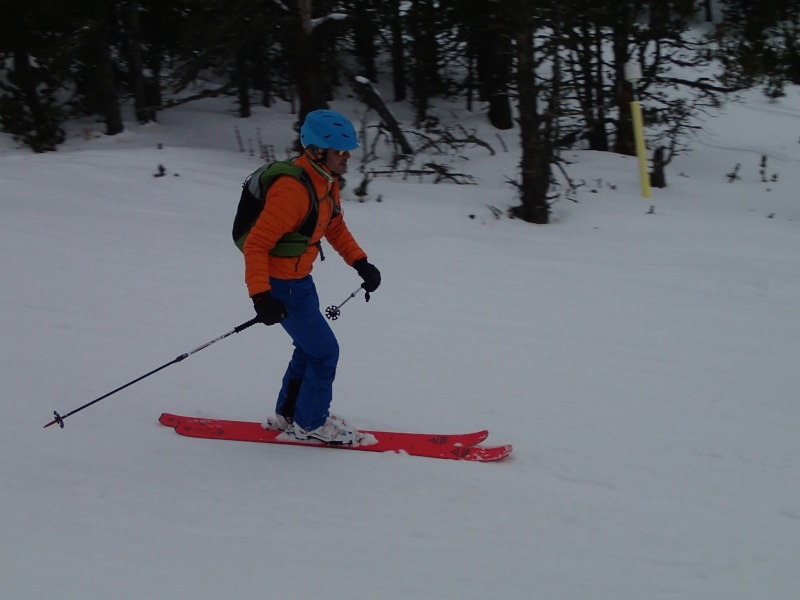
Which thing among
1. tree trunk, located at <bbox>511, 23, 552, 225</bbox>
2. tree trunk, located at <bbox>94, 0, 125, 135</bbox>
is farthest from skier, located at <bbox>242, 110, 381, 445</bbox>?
tree trunk, located at <bbox>94, 0, 125, 135</bbox>

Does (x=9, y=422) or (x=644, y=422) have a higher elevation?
(x=9, y=422)

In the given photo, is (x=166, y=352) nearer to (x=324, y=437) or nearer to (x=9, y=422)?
(x=9, y=422)

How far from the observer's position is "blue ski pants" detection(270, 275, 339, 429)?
3449mm

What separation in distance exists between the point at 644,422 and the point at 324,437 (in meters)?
1.82

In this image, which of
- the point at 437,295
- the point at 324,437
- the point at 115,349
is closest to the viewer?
the point at 324,437

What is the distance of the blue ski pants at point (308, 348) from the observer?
345 cm

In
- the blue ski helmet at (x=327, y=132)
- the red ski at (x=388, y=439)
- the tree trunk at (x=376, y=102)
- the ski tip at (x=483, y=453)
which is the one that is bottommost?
the ski tip at (x=483, y=453)

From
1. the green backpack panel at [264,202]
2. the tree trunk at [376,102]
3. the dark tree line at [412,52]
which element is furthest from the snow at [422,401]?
the tree trunk at [376,102]

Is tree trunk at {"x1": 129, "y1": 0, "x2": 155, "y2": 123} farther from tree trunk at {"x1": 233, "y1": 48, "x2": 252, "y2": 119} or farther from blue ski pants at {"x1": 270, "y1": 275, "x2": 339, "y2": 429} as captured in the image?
blue ski pants at {"x1": 270, "y1": 275, "x2": 339, "y2": 429}

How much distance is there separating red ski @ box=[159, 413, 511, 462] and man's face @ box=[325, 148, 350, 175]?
146 cm

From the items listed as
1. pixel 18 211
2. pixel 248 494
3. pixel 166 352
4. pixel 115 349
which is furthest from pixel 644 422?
pixel 18 211

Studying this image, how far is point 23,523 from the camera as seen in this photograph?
9.58 feet

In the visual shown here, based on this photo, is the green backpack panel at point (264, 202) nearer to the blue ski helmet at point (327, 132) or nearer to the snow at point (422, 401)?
the blue ski helmet at point (327, 132)

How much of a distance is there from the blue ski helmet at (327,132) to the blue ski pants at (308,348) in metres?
0.66
